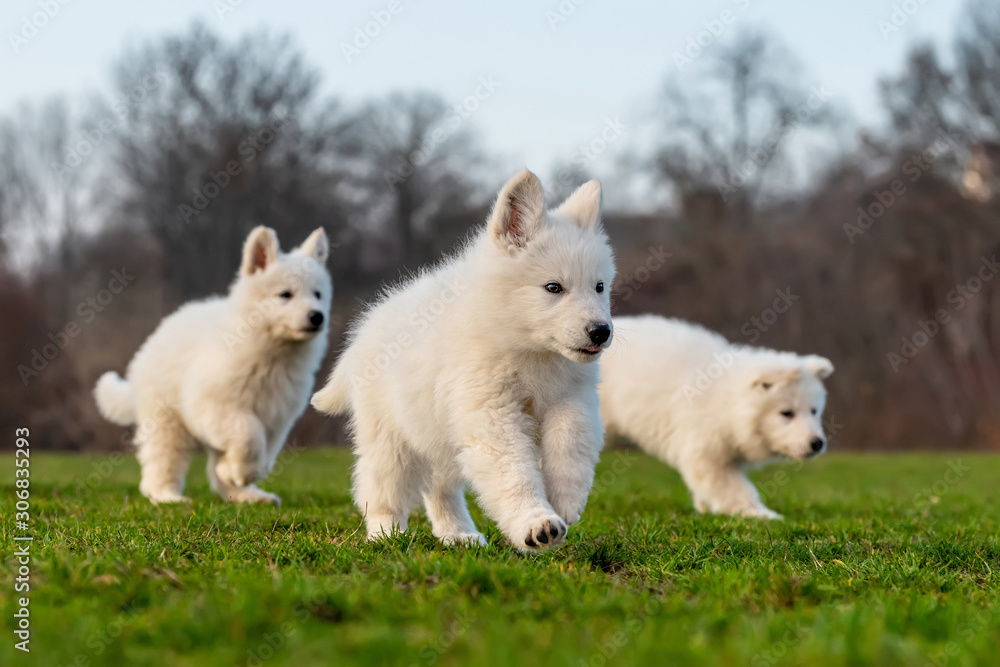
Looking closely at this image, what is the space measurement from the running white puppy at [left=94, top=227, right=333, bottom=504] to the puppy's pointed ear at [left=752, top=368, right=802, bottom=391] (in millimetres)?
3630

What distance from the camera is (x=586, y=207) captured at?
15.3ft

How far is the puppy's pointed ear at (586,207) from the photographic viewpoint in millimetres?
4637

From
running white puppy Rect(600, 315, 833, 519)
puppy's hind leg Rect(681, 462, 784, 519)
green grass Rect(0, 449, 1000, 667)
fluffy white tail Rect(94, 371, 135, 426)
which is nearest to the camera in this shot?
green grass Rect(0, 449, 1000, 667)

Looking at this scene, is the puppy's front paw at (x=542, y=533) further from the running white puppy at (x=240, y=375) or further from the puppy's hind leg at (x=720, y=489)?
the puppy's hind leg at (x=720, y=489)

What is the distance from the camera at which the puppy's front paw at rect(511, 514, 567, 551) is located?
3.74m

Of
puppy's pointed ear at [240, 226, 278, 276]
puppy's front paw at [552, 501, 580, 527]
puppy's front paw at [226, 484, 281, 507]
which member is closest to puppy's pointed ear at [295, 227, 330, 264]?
puppy's pointed ear at [240, 226, 278, 276]

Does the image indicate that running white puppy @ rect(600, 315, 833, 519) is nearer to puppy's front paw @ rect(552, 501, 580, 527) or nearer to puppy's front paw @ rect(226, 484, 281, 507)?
puppy's front paw @ rect(226, 484, 281, 507)

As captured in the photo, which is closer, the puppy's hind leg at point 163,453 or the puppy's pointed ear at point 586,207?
the puppy's pointed ear at point 586,207

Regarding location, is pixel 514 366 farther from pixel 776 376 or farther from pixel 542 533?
pixel 776 376

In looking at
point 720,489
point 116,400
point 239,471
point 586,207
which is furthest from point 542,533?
point 116,400

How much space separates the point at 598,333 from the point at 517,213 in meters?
0.72

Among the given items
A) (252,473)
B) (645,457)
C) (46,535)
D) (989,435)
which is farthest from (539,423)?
(989,435)

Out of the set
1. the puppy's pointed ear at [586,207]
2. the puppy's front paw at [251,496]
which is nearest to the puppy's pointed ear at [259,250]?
the puppy's front paw at [251,496]

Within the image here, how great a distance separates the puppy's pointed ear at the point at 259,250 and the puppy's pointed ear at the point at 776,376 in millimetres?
4104
